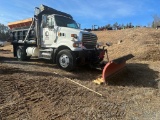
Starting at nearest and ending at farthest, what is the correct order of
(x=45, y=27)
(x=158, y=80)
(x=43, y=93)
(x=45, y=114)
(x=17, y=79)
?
(x=45, y=114) < (x=43, y=93) < (x=17, y=79) < (x=158, y=80) < (x=45, y=27)

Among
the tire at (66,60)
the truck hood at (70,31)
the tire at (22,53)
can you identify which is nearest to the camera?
the tire at (66,60)

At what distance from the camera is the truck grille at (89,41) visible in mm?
9036

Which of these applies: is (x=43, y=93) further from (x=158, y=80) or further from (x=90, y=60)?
(x=158, y=80)

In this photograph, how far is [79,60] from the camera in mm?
8992

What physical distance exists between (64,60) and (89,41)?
5.11ft

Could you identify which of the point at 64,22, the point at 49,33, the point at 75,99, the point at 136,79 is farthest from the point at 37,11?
the point at 75,99

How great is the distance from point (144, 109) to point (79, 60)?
4406 millimetres

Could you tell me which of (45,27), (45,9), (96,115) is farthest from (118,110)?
(45,9)

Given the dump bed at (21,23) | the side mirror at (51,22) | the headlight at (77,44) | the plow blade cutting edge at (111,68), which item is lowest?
the plow blade cutting edge at (111,68)

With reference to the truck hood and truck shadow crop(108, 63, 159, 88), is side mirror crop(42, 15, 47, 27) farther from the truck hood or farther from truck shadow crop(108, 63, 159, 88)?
truck shadow crop(108, 63, 159, 88)

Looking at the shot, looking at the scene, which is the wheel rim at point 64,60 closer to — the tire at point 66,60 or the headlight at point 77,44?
the tire at point 66,60

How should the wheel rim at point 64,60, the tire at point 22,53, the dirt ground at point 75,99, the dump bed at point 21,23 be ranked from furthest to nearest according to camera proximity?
1. the tire at point 22,53
2. the dump bed at point 21,23
3. the wheel rim at point 64,60
4. the dirt ground at point 75,99

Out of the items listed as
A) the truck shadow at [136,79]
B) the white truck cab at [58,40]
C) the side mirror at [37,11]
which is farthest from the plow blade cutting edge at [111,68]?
the side mirror at [37,11]

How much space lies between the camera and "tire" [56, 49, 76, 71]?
28.6 ft
